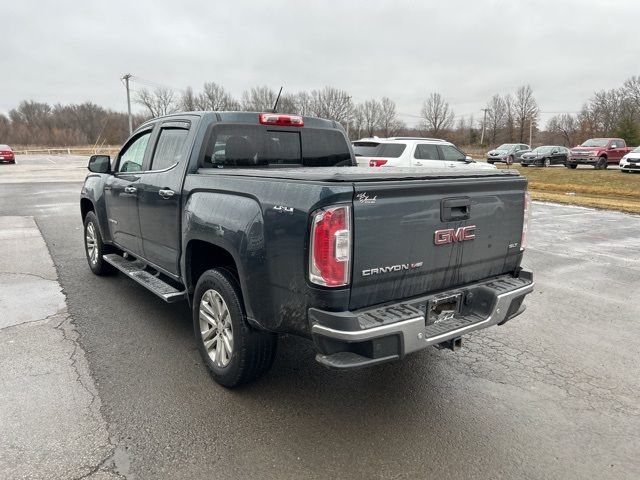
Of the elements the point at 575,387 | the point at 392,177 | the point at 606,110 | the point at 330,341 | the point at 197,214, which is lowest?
the point at 575,387

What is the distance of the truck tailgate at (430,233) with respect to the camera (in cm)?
264

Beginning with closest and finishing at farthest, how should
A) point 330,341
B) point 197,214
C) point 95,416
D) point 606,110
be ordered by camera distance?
1. point 330,341
2. point 95,416
3. point 197,214
4. point 606,110

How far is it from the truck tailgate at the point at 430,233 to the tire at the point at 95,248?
4.39 metres

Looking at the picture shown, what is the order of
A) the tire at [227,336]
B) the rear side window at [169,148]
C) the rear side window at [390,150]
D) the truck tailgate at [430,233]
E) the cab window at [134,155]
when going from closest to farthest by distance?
the truck tailgate at [430,233] < the tire at [227,336] < the rear side window at [169,148] < the cab window at [134,155] < the rear side window at [390,150]

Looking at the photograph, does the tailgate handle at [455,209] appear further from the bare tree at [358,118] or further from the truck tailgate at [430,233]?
the bare tree at [358,118]

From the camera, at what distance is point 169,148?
4402 millimetres

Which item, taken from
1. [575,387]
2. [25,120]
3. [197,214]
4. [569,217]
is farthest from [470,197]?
[25,120]

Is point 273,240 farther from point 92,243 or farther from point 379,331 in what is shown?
point 92,243

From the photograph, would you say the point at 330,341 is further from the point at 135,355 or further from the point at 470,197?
the point at 135,355

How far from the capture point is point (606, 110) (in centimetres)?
6712

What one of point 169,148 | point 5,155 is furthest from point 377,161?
point 5,155

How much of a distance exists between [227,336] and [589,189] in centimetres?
1805

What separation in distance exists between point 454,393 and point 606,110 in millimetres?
77075

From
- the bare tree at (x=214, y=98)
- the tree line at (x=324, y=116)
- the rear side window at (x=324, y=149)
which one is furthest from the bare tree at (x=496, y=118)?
the rear side window at (x=324, y=149)
